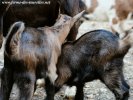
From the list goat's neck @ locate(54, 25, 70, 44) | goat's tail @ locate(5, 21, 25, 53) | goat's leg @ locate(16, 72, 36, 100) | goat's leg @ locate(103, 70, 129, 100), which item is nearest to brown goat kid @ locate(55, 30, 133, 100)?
goat's leg @ locate(103, 70, 129, 100)

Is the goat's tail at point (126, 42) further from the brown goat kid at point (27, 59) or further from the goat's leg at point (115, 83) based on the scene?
the brown goat kid at point (27, 59)

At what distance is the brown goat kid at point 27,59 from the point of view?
348 centimetres

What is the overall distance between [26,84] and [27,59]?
197 millimetres

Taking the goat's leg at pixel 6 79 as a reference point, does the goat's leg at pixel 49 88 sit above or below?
below

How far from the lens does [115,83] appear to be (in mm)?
3979

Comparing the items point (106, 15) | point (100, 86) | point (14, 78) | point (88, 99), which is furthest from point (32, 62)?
point (106, 15)

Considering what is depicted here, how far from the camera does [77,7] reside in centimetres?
506

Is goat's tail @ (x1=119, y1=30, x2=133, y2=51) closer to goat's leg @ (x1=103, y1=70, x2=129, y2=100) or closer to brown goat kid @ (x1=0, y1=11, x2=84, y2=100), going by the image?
goat's leg @ (x1=103, y1=70, x2=129, y2=100)

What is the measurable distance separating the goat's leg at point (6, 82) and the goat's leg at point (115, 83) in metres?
0.84

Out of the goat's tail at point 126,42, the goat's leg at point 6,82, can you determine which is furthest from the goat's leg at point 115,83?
the goat's leg at point 6,82

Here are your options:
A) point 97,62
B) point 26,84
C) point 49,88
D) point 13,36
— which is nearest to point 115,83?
point 97,62

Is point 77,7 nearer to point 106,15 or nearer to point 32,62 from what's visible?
point 32,62

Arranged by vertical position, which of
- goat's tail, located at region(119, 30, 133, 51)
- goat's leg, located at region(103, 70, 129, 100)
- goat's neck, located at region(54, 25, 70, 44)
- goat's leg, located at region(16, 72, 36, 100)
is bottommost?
goat's leg, located at region(103, 70, 129, 100)

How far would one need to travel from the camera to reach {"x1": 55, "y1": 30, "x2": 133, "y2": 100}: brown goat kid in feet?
12.9
